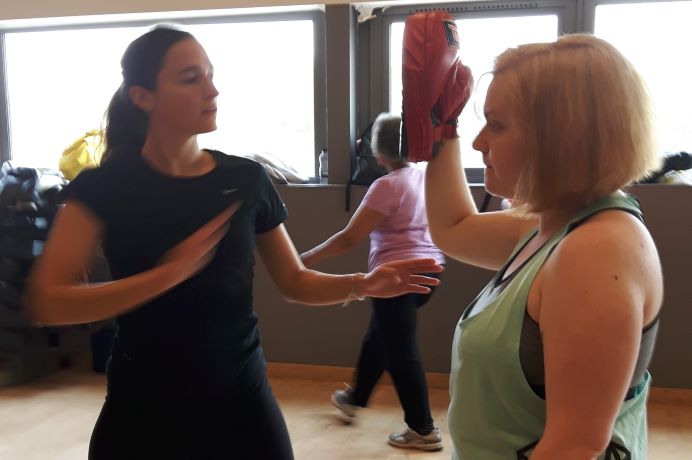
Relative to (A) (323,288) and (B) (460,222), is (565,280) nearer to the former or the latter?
(B) (460,222)

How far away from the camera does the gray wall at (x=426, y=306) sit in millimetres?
3152

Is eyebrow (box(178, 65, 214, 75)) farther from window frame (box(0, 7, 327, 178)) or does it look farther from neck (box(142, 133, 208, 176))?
window frame (box(0, 7, 327, 178))

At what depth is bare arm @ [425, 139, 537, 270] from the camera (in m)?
1.21

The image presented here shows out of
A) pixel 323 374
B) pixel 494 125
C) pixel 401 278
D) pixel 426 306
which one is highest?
pixel 494 125

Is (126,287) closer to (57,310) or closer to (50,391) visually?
(57,310)

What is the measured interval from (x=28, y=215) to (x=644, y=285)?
345cm

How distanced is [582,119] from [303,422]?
8.11 ft

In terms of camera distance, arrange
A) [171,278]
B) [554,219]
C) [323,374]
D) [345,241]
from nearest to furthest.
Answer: [554,219] → [171,278] → [345,241] → [323,374]

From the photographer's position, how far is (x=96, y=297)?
3.72 ft

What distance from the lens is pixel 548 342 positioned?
2.48 feet

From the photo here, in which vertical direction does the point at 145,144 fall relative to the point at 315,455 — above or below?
above

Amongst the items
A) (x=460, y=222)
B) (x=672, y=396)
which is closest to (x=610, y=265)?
(x=460, y=222)

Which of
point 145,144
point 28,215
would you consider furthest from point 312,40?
point 145,144

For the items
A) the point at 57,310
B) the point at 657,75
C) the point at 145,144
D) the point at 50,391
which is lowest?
the point at 50,391
